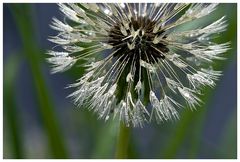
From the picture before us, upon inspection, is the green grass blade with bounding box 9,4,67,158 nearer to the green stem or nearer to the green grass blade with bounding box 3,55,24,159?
the green grass blade with bounding box 3,55,24,159

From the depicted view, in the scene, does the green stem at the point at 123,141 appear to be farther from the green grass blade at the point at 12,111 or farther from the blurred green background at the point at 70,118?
the green grass blade at the point at 12,111

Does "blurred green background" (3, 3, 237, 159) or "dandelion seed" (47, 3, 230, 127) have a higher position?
"dandelion seed" (47, 3, 230, 127)

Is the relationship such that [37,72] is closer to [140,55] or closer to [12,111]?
[12,111]

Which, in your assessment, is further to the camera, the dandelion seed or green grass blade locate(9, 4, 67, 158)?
green grass blade locate(9, 4, 67, 158)

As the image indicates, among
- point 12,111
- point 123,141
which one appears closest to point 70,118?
point 12,111

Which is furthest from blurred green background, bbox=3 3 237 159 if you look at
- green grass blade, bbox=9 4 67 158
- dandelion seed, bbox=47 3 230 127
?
dandelion seed, bbox=47 3 230 127

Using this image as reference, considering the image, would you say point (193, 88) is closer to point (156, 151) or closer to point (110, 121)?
point (110, 121)
